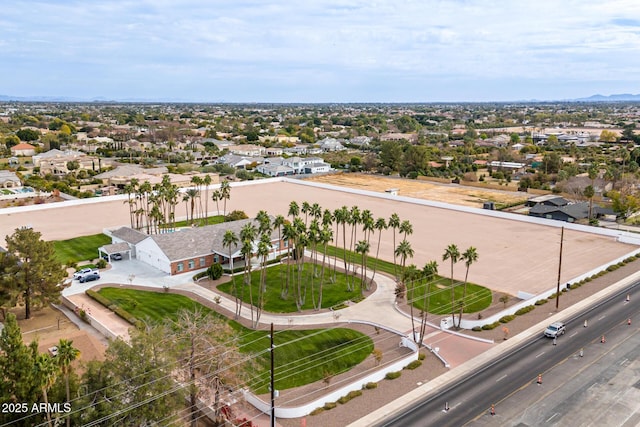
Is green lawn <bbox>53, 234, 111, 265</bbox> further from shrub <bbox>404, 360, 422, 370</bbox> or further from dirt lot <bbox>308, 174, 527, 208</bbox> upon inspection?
dirt lot <bbox>308, 174, 527, 208</bbox>

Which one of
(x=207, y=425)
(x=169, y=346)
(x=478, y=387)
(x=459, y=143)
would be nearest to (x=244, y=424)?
(x=207, y=425)

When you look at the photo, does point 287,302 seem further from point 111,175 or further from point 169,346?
point 111,175

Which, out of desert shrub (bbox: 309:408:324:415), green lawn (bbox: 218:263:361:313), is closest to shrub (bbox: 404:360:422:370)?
desert shrub (bbox: 309:408:324:415)

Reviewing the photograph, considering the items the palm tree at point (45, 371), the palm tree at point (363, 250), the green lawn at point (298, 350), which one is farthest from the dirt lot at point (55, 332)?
the palm tree at point (363, 250)

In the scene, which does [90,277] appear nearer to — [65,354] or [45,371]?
[65,354]

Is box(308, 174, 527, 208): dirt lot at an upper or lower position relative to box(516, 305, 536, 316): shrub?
upper

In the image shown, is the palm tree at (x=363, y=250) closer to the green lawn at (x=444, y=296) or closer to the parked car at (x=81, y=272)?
the green lawn at (x=444, y=296)

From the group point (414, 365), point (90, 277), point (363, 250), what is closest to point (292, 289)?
point (363, 250)
